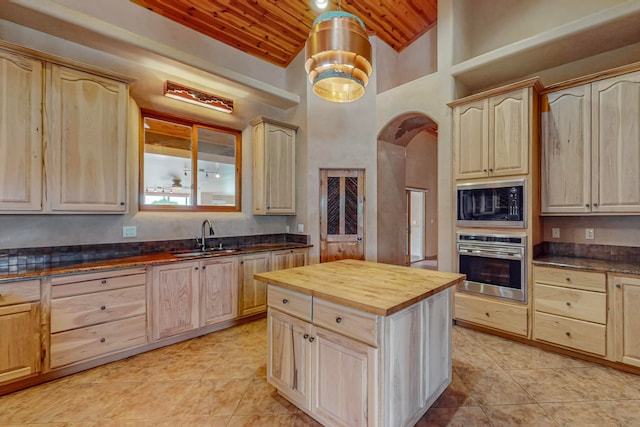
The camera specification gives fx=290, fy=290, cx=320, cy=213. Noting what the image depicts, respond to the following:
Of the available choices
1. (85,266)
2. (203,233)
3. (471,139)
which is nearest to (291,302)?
(85,266)

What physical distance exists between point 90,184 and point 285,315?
2263mm

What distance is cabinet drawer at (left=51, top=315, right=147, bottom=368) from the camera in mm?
2357

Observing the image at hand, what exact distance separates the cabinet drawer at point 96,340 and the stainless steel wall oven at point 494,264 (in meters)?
3.46

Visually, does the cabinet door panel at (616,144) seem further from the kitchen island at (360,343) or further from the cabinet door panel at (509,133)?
the kitchen island at (360,343)


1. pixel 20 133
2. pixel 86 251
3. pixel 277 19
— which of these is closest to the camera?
pixel 20 133

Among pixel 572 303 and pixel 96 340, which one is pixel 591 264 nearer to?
pixel 572 303

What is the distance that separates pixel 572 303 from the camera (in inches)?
106

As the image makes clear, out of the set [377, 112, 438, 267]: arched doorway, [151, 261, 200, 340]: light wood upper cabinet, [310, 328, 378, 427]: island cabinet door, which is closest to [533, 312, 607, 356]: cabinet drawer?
[377, 112, 438, 267]: arched doorway

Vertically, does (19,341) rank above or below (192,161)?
below


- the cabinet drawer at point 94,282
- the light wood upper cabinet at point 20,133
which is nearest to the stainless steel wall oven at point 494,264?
the cabinet drawer at point 94,282

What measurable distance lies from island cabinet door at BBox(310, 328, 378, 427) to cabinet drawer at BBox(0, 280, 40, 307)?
223cm

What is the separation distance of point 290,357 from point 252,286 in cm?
186

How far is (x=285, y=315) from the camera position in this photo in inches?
77.6

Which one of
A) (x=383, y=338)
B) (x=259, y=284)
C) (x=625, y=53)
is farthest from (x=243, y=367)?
(x=625, y=53)
